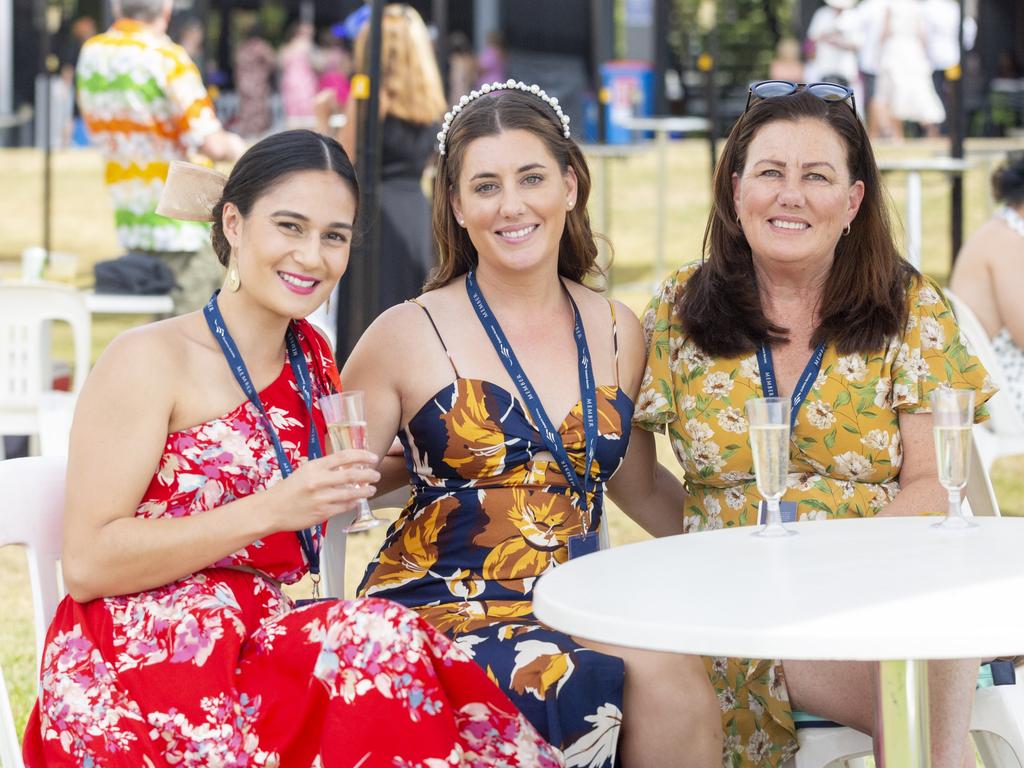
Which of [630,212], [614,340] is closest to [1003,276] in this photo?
[614,340]

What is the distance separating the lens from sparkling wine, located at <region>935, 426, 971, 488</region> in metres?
2.16

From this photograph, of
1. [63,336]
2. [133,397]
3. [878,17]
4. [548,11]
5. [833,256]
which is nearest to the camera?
[133,397]

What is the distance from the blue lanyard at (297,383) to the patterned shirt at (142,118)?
137 inches

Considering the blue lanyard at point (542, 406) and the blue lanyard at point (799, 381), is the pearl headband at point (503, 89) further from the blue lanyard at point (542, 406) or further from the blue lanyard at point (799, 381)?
the blue lanyard at point (799, 381)

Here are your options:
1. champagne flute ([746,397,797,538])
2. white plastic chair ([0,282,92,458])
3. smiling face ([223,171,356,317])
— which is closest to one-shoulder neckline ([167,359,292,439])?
smiling face ([223,171,356,317])

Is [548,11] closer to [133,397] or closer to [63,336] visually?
[63,336]

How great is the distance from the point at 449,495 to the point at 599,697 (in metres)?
0.56

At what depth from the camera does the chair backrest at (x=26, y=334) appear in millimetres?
5301

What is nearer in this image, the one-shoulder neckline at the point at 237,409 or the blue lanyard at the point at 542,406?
the one-shoulder neckline at the point at 237,409

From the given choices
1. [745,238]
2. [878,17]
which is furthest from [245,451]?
[878,17]

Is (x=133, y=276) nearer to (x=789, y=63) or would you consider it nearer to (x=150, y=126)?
(x=150, y=126)

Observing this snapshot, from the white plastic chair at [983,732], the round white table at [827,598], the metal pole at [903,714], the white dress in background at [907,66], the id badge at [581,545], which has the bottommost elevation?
the white plastic chair at [983,732]

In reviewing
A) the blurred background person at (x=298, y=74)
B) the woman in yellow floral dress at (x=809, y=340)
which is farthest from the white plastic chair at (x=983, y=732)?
the blurred background person at (x=298, y=74)

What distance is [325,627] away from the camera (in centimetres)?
213
